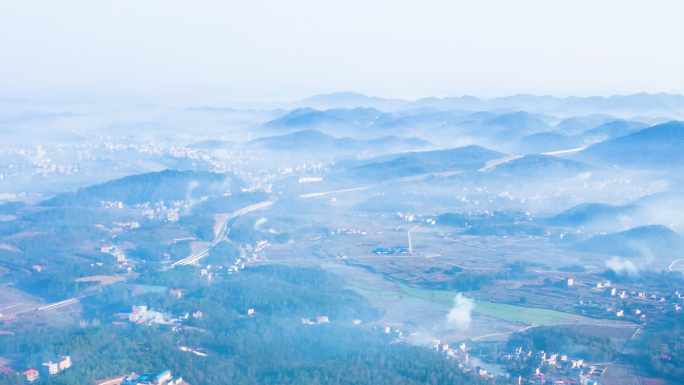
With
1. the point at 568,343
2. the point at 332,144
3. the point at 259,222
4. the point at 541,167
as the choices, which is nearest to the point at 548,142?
the point at 541,167

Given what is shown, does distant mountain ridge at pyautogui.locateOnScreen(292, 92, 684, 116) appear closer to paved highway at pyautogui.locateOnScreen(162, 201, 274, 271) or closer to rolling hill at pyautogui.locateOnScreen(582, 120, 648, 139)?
rolling hill at pyautogui.locateOnScreen(582, 120, 648, 139)

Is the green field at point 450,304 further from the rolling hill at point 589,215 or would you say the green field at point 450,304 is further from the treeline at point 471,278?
the rolling hill at point 589,215

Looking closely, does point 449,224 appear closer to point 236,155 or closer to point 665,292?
point 665,292

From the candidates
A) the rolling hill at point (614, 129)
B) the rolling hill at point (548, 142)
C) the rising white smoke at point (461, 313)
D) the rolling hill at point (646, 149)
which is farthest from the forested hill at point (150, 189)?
the rolling hill at point (614, 129)

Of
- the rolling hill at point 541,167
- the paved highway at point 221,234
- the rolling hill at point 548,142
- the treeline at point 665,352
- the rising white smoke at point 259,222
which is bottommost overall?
the paved highway at point 221,234

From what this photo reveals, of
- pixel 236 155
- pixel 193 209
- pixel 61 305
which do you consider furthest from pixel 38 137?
pixel 61 305

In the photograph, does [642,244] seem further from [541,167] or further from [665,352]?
[541,167]
